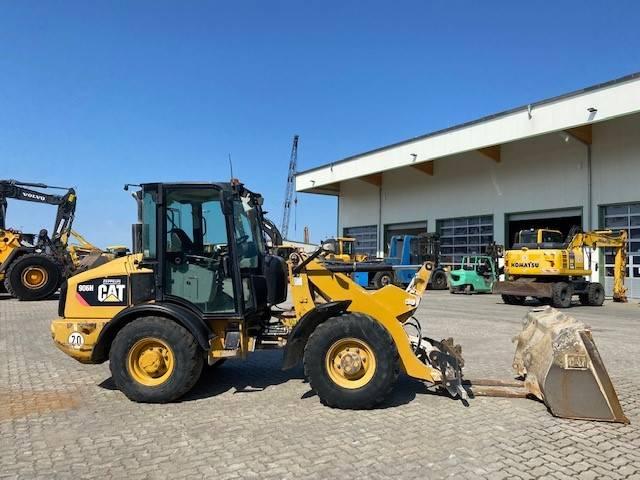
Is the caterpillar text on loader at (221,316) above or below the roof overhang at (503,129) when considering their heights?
below

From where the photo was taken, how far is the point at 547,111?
23375 millimetres

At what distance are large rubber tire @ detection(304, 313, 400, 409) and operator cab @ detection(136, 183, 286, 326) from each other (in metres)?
0.92

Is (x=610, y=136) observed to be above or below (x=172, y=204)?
above

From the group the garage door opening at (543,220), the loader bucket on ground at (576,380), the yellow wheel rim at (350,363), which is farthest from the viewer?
the garage door opening at (543,220)

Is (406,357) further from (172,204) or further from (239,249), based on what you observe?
(172,204)

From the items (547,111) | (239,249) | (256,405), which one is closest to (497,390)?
(256,405)

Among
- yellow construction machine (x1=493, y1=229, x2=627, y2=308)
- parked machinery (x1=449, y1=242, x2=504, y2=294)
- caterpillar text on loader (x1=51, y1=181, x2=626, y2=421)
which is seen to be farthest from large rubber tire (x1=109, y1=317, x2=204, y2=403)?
parked machinery (x1=449, y1=242, x2=504, y2=294)

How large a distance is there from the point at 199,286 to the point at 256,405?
142 cm

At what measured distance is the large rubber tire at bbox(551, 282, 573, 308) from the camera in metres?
18.2

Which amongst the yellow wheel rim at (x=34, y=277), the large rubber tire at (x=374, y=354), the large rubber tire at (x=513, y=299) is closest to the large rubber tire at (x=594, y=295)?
the large rubber tire at (x=513, y=299)

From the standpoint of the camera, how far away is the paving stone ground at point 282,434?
4008mm

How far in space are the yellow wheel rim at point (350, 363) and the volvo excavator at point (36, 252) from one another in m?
12.8

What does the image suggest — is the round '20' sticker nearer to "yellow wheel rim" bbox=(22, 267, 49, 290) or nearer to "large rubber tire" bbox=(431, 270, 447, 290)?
"yellow wheel rim" bbox=(22, 267, 49, 290)

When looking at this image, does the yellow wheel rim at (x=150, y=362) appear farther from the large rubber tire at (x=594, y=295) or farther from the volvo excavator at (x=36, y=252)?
Answer: the large rubber tire at (x=594, y=295)
